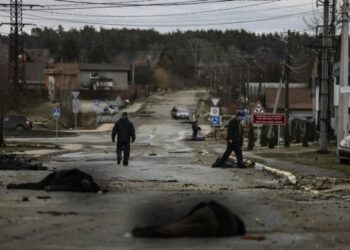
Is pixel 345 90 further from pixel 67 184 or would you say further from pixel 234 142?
pixel 67 184

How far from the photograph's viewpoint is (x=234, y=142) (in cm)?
2444

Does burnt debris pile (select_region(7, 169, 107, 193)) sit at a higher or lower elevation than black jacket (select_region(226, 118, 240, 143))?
lower

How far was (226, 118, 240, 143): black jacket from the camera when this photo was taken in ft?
80.4

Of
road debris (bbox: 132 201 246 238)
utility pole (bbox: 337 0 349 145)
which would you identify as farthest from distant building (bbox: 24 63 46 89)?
road debris (bbox: 132 201 246 238)

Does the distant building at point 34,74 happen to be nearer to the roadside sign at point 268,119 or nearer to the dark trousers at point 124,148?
the roadside sign at point 268,119

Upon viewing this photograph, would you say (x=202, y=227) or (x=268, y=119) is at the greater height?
(x=268, y=119)

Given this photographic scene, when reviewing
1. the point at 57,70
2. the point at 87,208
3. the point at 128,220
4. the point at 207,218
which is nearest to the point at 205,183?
the point at 87,208

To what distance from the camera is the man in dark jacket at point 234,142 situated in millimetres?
24344

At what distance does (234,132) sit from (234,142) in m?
0.42

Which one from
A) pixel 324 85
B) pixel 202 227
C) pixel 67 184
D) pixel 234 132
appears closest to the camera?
pixel 202 227

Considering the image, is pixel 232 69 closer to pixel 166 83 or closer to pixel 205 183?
pixel 166 83

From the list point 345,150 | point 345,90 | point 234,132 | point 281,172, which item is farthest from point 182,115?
point 281,172

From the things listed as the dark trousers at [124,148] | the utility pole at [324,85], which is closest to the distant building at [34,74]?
the utility pole at [324,85]

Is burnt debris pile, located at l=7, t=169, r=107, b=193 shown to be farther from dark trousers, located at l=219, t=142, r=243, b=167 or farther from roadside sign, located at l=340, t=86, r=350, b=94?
roadside sign, located at l=340, t=86, r=350, b=94
